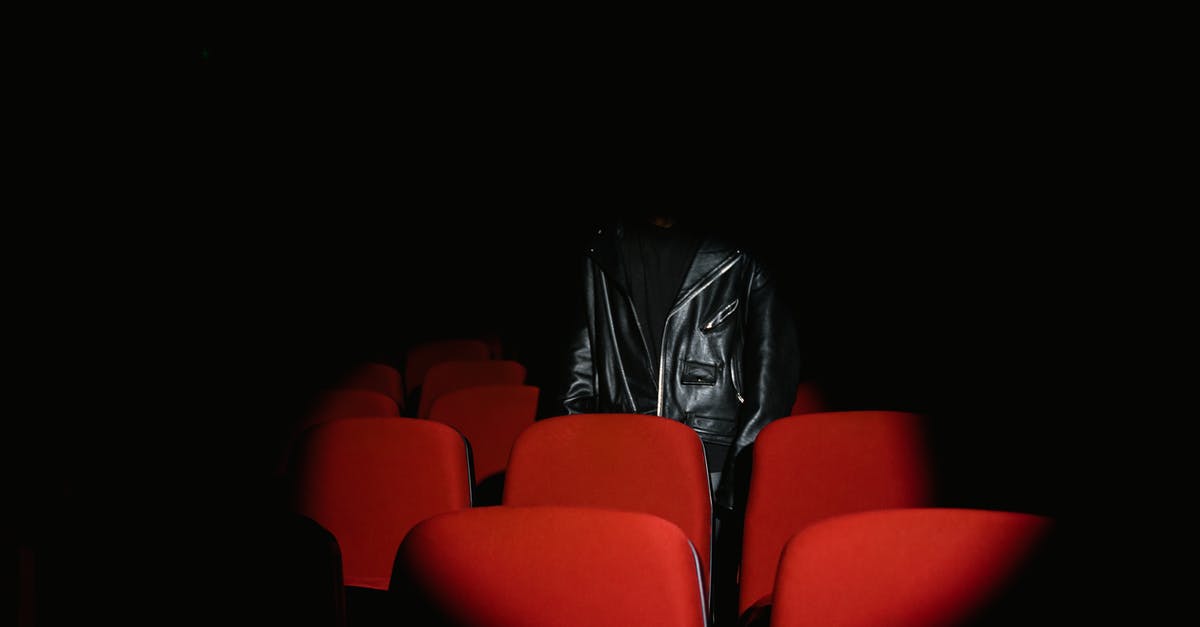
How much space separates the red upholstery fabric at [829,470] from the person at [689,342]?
11.9 inches

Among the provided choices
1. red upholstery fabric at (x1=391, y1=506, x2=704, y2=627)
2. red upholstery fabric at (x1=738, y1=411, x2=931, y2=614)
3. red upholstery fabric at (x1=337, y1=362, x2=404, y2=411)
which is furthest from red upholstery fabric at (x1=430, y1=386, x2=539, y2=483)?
red upholstery fabric at (x1=391, y1=506, x2=704, y2=627)

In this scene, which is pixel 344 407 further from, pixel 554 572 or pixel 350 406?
pixel 554 572

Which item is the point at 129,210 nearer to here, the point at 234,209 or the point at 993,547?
the point at 234,209

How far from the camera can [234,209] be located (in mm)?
4863

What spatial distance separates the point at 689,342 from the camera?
2.33 m

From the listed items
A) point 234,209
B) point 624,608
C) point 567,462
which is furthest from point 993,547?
point 234,209

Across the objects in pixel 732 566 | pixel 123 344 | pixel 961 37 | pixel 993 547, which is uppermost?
pixel 961 37

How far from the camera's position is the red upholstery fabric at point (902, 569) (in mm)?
1135

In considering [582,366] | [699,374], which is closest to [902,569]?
[699,374]

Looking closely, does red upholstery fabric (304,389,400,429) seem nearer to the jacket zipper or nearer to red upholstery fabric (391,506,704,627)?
the jacket zipper

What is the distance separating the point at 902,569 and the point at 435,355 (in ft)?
13.2

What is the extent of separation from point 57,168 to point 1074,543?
12.4 ft

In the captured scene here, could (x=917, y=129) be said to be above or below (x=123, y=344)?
above

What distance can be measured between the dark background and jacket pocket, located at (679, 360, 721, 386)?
32cm
